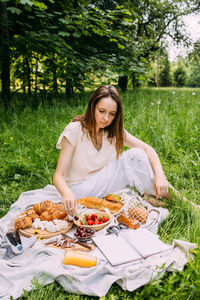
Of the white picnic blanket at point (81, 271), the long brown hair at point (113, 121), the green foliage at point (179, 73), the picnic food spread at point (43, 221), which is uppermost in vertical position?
the green foliage at point (179, 73)

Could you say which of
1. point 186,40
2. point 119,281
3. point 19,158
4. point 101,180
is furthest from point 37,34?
point 186,40

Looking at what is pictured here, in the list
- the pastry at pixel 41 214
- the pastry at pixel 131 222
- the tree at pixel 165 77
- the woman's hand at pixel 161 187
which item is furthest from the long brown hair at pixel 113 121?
the tree at pixel 165 77

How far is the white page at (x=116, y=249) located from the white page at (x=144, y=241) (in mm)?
48

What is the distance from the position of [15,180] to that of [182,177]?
7.89 feet

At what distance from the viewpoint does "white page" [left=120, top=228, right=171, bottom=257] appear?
2123 millimetres

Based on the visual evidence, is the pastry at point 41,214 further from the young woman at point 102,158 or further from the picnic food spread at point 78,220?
the young woman at point 102,158

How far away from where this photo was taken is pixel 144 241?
2246mm

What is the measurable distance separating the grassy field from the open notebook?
197 millimetres

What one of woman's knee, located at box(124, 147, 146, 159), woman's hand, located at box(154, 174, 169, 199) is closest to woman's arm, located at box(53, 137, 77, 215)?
woman's knee, located at box(124, 147, 146, 159)

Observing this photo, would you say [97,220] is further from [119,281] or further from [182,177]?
[182,177]

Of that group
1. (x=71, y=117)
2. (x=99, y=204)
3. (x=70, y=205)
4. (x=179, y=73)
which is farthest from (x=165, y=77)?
(x=70, y=205)

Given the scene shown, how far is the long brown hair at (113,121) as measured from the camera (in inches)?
112

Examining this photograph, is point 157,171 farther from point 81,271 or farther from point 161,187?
point 81,271

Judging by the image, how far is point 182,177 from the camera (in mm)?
3494
